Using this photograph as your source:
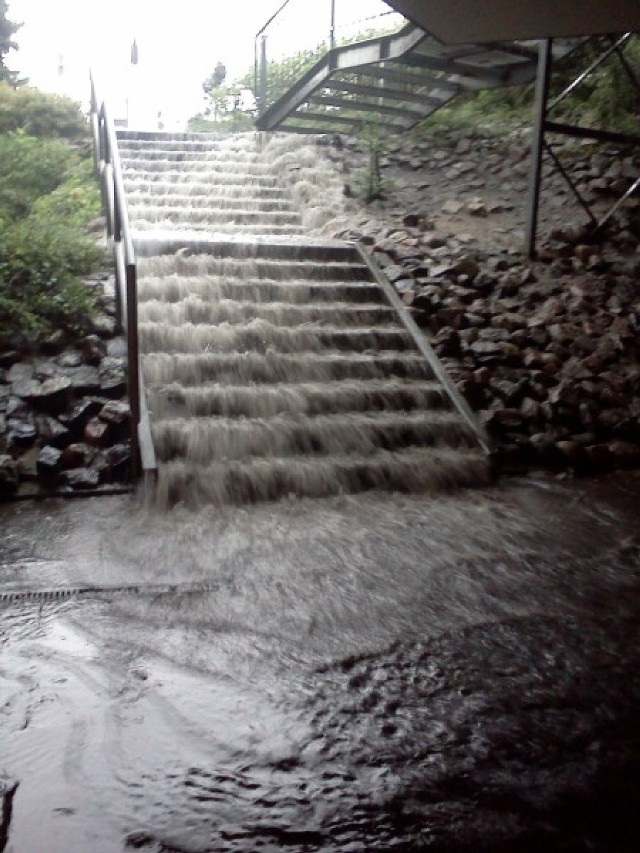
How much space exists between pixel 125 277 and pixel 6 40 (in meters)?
12.9

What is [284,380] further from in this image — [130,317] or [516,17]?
[516,17]

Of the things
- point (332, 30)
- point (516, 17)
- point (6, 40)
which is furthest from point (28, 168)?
point (516, 17)

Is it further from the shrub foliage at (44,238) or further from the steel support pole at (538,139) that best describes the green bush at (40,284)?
the steel support pole at (538,139)

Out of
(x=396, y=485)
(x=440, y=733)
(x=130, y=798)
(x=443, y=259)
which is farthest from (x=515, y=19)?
(x=130, y=798)

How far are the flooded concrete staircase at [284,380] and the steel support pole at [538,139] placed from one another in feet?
6.50

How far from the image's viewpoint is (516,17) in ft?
19.9

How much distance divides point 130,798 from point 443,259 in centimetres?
701

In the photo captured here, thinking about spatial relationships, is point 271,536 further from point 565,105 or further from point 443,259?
point 565,105

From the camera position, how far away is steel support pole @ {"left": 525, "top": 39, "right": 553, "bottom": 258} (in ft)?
27.3

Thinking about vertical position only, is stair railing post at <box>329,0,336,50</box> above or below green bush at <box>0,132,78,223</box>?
above

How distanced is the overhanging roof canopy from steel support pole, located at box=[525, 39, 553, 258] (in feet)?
4.52

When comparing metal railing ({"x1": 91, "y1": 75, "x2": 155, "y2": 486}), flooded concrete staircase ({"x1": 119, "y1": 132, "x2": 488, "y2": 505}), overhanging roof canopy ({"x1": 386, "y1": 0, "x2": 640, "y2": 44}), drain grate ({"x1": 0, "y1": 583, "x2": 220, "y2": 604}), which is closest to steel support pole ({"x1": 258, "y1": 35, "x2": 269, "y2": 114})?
metal railing ({"x1": 91, "y1": 75, "x2": 155, "y2": 486})

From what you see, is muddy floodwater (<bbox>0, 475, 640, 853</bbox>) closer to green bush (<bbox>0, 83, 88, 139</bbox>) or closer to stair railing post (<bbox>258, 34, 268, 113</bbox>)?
stair railing post (<bbox>258, 34, 268, 113</bbox>)

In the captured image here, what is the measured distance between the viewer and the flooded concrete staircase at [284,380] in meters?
5.55
